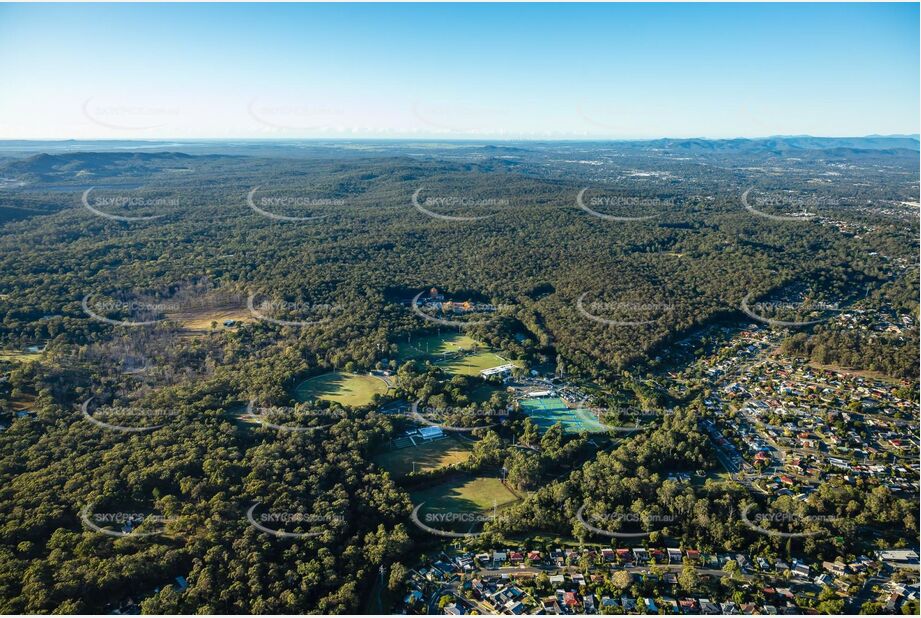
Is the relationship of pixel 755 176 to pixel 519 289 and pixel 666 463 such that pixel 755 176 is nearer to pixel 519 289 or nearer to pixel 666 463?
pixel 519 289

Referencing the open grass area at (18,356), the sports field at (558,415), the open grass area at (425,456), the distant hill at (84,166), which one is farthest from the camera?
the distant hill at (84,166)

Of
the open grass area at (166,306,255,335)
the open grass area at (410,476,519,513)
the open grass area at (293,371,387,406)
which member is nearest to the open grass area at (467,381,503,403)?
the open grass area at (293,371,387,406)

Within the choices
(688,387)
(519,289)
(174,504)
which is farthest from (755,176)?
(174,504)

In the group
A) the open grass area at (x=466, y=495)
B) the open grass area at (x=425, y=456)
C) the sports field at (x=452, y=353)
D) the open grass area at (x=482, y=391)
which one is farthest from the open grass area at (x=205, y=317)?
the open grass area at (x=466, y=495)

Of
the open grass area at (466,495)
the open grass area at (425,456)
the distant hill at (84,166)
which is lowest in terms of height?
the open grass area at (466,495)

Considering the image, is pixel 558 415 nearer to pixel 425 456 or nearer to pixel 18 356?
pixel 425 456

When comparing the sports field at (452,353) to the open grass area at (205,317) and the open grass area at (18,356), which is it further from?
the open grass area at (18,356)
